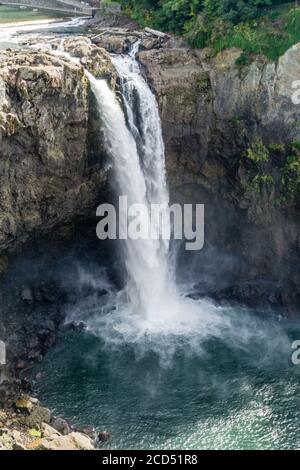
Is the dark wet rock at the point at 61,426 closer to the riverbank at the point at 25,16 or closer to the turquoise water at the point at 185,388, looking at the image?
the turquoise water at the point at 185,388

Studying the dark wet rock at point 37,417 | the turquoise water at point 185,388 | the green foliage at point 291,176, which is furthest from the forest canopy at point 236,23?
the dark wet rock at point 37,417

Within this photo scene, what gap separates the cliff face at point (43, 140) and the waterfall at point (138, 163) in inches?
47.4

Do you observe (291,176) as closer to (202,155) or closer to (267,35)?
(202,155)

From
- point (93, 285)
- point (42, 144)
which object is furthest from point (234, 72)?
point (93, 285)

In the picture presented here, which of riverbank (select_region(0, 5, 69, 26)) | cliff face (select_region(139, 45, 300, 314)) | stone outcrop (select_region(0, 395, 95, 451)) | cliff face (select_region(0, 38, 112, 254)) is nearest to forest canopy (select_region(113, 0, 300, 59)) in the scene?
cliff face (select_region(139, 45, 300, 314))

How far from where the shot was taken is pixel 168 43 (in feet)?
118

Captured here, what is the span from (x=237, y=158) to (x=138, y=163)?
6.21m

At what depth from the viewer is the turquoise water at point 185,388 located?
25.2 m

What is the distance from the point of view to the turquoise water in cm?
2516

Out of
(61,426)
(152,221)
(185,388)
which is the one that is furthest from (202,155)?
(61,426)

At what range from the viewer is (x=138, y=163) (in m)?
32.2

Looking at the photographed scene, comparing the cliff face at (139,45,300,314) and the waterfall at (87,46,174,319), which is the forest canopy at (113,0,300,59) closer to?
the cliff face at (139,45,300,314)
